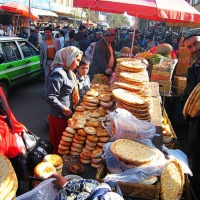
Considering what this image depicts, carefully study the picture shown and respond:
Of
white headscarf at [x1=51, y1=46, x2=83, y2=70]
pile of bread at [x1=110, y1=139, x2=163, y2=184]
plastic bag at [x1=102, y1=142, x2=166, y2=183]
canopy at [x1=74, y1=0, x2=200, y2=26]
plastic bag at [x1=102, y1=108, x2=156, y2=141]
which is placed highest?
canopy at [x1=74, y1=0, x2=200, y2=26]

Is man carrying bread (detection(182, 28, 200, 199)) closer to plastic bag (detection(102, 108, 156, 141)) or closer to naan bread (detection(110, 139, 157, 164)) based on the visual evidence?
plastic bag (detection(102, 108, 156, 141))

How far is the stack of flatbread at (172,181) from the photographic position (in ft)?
6.80

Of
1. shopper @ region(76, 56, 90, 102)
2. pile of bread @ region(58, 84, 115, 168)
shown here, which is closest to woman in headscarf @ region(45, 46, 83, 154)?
shopper @ region(76, 56, 90, 102)

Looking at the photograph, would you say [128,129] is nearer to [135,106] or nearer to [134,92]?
[135,106]

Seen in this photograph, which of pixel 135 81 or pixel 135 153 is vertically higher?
pixel 135 81

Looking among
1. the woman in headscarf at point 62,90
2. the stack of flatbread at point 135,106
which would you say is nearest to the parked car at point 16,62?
the woman in headscarf at point 62,90

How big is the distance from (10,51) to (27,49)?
3.98 feet

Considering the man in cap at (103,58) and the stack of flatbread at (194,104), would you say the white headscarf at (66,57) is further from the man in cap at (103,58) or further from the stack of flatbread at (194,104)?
the man in cap at (103,58)

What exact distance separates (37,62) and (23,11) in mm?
9138

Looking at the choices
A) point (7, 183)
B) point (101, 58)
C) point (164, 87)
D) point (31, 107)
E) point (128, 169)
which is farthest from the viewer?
point (31, 107)

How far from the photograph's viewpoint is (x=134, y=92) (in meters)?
3.45

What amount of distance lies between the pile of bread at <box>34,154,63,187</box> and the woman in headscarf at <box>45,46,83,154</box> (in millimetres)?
1322

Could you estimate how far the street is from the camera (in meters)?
5.94

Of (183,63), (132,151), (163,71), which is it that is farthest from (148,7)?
(132,151)
